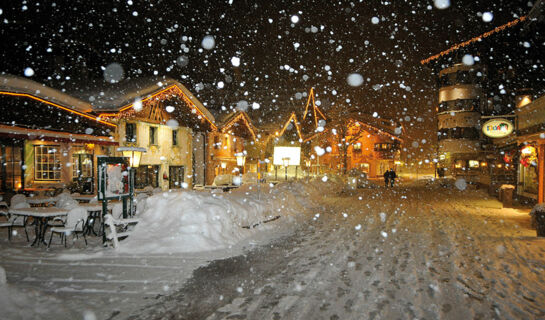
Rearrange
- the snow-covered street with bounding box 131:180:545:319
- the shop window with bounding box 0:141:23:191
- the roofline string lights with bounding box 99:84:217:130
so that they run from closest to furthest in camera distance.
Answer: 1. the snow-covered street with bounding box 131:180:545:319
2. the shop window with bounding box 0:141:23:191
3. the roofline string lights with bounding box 99:84:217:130

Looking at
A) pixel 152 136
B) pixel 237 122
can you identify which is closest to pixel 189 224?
pixel 152 136

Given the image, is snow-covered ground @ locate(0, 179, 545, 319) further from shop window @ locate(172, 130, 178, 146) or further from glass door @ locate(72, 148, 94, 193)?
shop window @ locate(172, 130, 178, 146)

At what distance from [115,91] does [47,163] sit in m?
4.91

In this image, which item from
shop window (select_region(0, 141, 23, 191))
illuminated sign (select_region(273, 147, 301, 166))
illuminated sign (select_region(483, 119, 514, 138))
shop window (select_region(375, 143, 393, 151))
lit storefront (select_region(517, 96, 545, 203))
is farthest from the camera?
shop window (select_region(375, 143, 393, 151))

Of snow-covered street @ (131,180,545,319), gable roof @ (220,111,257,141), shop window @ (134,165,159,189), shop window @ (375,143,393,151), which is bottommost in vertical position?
snow-covered street @ (131,180,545,319)

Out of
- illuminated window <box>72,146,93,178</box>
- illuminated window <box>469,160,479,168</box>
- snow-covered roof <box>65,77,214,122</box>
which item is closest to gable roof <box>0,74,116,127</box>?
snow-covered roof <box>65,77,214,122</box>

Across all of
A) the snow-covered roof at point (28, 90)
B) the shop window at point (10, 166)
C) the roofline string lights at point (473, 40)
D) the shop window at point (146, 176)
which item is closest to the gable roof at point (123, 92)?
the snow-covered roof at point (28, 90)

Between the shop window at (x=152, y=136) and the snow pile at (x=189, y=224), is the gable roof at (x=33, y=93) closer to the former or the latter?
the snow pile at (x=189, y=224)

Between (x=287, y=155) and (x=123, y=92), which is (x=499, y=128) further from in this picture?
(x=123, y=92)

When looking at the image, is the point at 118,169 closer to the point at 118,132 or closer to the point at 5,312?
the point at 5,312

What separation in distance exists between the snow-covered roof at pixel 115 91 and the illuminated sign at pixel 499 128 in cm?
1938

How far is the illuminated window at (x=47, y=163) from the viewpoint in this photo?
15.7m

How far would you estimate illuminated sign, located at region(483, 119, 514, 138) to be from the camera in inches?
848

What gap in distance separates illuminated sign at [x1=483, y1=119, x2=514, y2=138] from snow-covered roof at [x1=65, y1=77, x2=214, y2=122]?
763 inches
